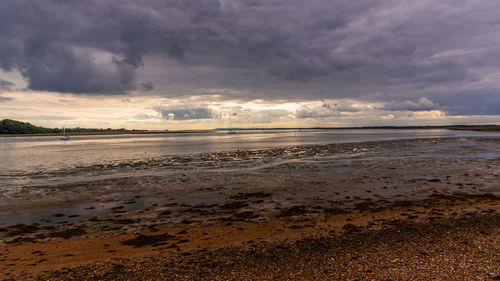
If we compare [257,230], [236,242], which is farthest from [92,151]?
[236,242]

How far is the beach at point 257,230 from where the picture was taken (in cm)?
747

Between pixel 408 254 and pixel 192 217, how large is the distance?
9.45 metres

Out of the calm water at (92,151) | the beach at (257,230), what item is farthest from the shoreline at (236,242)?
the calm water at (92,151)

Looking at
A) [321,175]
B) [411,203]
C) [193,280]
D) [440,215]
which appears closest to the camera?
[193,280]

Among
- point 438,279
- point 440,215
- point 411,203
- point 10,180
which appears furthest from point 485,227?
point 10,180

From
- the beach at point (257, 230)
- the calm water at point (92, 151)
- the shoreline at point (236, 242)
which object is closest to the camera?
the beach at point (257, 230)

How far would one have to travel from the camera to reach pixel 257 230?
1116 cm

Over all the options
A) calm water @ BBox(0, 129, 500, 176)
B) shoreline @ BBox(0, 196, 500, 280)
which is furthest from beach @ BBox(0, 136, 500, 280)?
calm water @ BBox(0, 129, 500, 176)

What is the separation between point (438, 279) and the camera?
652cm

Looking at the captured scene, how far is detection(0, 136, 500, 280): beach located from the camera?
24.5ft

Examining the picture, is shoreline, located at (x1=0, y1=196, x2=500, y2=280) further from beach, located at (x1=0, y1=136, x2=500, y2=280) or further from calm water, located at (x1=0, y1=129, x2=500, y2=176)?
calm water, located at (x1=0, y1=129, x2=500, y2=176)

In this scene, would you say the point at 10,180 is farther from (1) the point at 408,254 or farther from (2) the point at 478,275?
(2) the point at 478,275

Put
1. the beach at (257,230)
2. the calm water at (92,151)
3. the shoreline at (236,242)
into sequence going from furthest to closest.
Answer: the calm water at (92,151)
the shoreline at (236,242)
the beach at (257,230)

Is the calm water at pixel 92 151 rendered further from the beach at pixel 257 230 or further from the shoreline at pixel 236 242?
the shoreline at pixel 236 242
